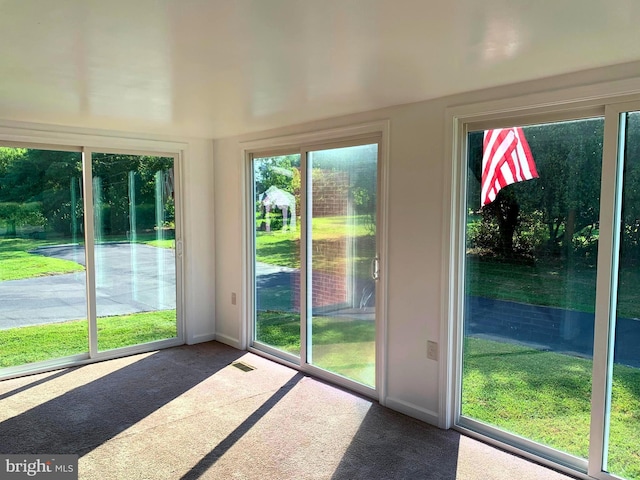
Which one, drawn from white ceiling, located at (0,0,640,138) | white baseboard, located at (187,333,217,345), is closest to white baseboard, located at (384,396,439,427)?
white ceiling, located at (0,0,640,138)

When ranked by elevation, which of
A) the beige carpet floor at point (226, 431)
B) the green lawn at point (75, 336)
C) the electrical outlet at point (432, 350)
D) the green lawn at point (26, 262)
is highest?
the green lawn at point (26, 262)

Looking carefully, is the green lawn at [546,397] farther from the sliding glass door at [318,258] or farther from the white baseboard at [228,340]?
the white baseboard at [228,340]

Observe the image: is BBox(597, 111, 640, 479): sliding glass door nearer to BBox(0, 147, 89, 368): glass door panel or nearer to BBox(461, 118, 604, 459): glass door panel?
BBox(461, 118, 604, 459): glass door panel

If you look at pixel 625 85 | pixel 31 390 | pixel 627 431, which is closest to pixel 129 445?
pixel 31 390

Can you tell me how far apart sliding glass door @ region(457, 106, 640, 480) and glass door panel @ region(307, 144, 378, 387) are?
0.79 meters

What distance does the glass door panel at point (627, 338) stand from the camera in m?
2.41

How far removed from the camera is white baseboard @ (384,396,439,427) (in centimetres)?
324

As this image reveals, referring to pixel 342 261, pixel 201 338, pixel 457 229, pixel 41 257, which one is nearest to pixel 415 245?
pixel 457 229

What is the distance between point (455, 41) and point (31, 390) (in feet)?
12.5

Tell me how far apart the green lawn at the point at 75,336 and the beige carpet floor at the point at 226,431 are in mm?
223

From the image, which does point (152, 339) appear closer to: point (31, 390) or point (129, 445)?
point (31, 390)

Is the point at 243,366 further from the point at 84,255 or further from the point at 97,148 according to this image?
the point at 97,148

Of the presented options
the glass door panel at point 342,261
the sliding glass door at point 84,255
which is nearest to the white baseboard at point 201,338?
the sliding glass door at point 84,255

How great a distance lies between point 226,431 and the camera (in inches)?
123
